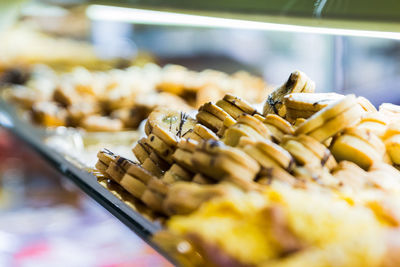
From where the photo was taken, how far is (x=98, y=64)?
3.16 meters

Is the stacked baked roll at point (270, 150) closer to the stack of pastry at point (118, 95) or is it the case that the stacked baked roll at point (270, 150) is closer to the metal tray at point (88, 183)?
the metal tray at point (88, 183)

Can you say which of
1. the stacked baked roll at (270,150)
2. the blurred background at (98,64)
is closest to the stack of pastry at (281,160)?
the stacked baked roll at (270,150)

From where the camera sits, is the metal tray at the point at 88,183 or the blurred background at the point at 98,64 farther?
the blurred background at the point at 98,64

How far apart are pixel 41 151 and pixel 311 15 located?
75 cm

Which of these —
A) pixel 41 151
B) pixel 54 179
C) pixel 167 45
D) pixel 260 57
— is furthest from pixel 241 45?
pixel 41 151

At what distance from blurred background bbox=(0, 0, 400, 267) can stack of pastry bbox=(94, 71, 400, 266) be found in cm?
18

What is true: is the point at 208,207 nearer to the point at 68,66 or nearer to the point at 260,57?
the point at 260,57

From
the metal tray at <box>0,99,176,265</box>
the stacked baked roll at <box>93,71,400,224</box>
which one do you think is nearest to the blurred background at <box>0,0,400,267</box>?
the metal tray at <box>0,99,176,265</box>

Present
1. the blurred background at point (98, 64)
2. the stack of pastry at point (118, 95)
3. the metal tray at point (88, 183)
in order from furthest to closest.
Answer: the stack of pastry at point (118, 95), the blurred background at point (98, 64), the metal tray at point (88, 183)

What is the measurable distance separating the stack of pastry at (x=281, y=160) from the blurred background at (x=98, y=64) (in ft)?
0.61

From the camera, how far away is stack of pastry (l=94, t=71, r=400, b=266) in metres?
0.41

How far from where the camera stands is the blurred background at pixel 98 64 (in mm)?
1630

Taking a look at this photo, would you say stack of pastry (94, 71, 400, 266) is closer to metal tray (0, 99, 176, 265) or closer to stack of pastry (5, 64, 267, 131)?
metal tray (0, 99, 176, 265)

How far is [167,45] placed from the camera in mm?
3504
